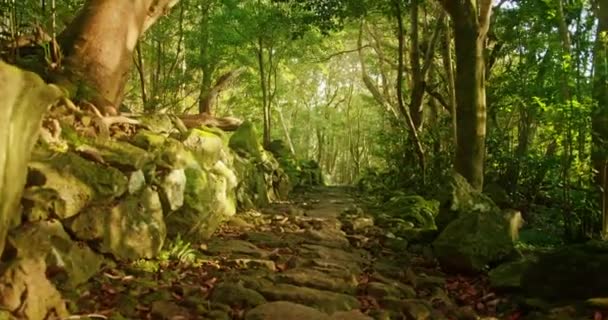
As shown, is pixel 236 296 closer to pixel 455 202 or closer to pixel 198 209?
pixel 198 209

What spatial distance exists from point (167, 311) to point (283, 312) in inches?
36.7

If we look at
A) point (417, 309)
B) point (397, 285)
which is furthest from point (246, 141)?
point (417, 309)

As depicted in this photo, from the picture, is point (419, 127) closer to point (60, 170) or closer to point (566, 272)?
point (566, 272)

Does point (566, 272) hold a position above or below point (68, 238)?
below

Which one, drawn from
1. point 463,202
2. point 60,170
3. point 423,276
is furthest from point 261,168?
point 60,170

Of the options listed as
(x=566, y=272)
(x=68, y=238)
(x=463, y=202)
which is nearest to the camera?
(x=68, y=238)

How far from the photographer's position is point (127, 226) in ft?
18.1

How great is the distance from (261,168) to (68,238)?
9638 millimetres

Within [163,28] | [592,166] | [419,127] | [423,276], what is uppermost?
[163,28]

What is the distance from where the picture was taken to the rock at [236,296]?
4.80 meters

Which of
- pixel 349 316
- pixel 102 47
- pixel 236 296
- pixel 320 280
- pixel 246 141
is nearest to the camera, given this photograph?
pixel 349 316

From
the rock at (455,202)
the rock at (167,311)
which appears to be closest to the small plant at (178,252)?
the rock at (167,311)

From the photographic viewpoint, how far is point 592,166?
8273 millimetres

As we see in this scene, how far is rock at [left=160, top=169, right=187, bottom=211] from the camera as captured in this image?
6461 mm
